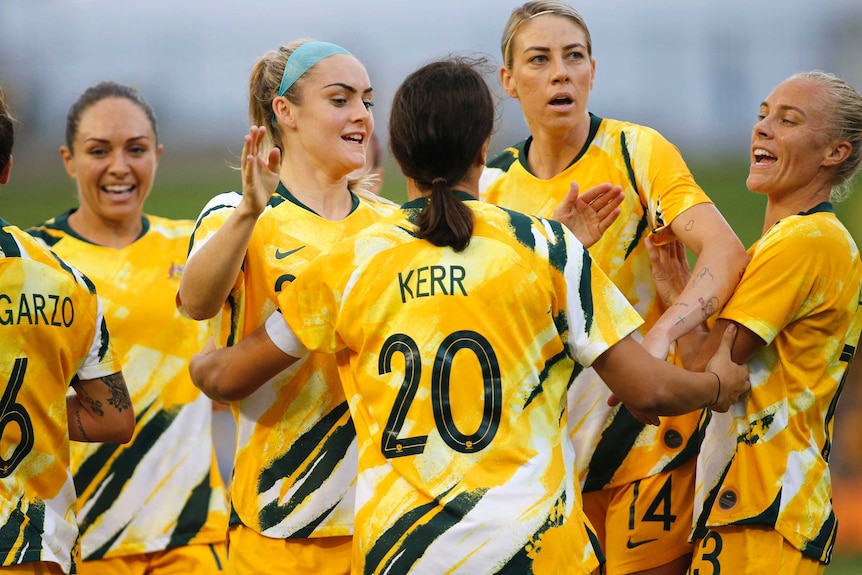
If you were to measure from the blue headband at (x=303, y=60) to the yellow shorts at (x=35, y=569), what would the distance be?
1785 mm

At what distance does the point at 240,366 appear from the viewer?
3.55 m

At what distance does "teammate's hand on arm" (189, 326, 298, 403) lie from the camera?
3.49 metres

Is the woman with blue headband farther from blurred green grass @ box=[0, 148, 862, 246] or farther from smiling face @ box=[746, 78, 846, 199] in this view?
blurred green grass @ box=[0, 148, 862, 246]

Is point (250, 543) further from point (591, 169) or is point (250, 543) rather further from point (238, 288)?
point (591, 169)

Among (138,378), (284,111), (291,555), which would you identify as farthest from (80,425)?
(284,111)

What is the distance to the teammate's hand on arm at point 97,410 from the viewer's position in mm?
3836

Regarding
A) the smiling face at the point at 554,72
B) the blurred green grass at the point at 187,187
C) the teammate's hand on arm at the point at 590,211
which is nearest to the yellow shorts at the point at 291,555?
the teammate's hand on arm at the point at 590,211

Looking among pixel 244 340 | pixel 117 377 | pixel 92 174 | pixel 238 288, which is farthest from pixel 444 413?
pixel 92 174

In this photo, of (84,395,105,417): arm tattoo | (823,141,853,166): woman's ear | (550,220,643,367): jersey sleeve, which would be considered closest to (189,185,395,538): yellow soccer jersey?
(84,395,105,417): arm tattoo

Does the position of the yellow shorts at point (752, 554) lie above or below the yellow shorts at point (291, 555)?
below

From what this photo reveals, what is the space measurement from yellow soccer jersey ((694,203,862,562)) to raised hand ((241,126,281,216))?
5.33 ft

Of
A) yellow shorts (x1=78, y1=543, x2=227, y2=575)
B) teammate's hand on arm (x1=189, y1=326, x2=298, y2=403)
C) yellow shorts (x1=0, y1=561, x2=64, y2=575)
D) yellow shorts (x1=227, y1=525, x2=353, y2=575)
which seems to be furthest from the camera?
yellow shorts (x1=78, y1=543, x2=227, y2=575)

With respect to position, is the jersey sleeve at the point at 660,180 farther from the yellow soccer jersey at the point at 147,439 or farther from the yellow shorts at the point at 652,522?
the yellow soccer jersey at the point at 147,439

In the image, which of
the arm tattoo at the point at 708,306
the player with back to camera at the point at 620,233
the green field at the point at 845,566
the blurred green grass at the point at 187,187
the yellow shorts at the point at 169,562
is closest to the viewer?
the arm tattoo at the point at 708,306
